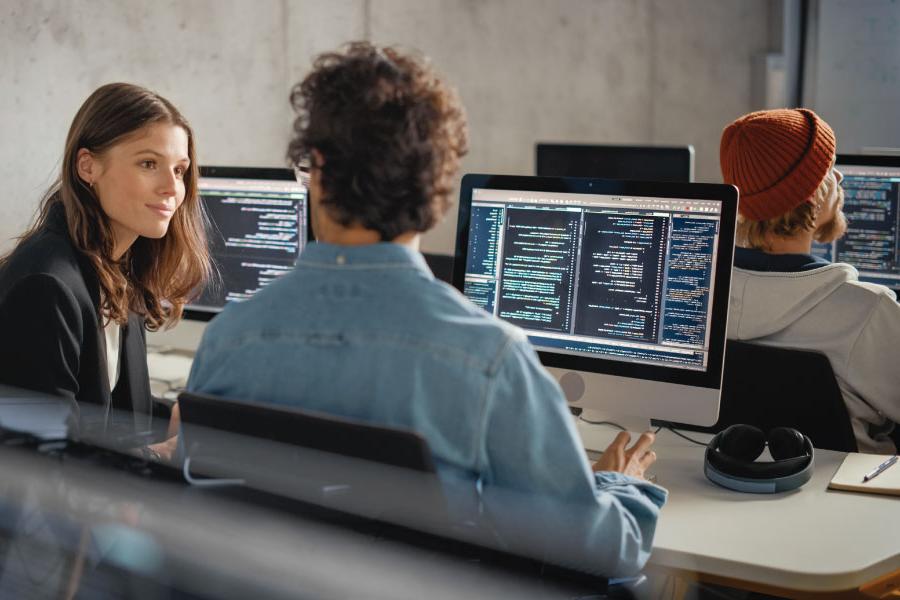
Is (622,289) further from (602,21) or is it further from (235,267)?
(602,21)

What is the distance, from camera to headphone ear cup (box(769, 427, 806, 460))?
1.52 metres

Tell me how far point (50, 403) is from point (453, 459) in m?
0.40

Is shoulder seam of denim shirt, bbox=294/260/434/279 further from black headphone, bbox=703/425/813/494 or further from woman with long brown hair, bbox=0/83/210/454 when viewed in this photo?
black headphone, bbox=703/425/813/494

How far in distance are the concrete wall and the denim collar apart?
6.11 ft

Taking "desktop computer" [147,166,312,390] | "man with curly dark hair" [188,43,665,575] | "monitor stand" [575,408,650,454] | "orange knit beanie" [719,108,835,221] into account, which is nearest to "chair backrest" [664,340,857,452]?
"monitor stand" [575,408,650,454]

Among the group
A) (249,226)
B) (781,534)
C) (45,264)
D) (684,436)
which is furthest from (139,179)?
(781,534)

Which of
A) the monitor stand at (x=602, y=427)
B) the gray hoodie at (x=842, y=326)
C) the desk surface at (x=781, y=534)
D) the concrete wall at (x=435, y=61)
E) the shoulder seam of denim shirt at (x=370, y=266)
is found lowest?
the desk surface at (x=781, y=534)

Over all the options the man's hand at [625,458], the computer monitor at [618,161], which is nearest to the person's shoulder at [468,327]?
the man's hand at [625,458]

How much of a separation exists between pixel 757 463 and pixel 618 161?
1.27m

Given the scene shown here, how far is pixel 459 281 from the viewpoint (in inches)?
69.9

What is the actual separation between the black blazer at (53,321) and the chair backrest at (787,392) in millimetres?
1075

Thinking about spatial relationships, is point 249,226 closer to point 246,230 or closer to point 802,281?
point 246,230

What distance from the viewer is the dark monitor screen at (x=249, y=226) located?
2.16 m

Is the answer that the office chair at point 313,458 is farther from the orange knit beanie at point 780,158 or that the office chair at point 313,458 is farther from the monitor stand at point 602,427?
the orange knit beanie at point 780,158
